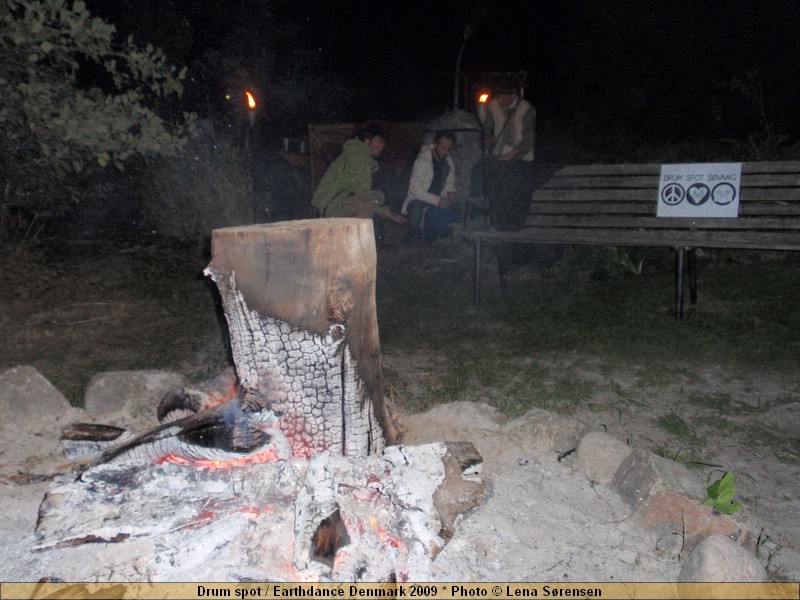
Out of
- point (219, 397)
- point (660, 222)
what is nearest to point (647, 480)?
point (219, 397)

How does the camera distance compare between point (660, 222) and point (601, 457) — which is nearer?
point (601, 457)

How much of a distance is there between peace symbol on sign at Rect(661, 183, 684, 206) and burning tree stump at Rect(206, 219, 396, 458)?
3421 mm

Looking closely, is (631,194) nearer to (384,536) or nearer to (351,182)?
(351,182)

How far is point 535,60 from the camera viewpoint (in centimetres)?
1112

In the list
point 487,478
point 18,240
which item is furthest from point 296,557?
point 18,240

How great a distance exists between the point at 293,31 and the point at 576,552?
9073mm

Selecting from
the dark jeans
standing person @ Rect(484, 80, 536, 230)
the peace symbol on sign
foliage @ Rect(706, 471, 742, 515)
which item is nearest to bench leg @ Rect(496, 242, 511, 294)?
standing person @ Rect(484, 80, 536, 230)

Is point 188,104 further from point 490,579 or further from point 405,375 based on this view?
point 490,579

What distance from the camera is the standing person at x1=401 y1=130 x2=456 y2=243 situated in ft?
24.4

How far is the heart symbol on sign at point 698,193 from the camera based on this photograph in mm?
4832

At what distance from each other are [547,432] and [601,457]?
0.94ft

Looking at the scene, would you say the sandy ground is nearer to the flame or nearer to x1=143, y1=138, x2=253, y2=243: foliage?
the flame

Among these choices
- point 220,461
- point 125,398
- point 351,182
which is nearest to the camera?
point 220,461

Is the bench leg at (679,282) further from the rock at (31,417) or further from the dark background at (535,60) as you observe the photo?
the dark background at (535,60)
